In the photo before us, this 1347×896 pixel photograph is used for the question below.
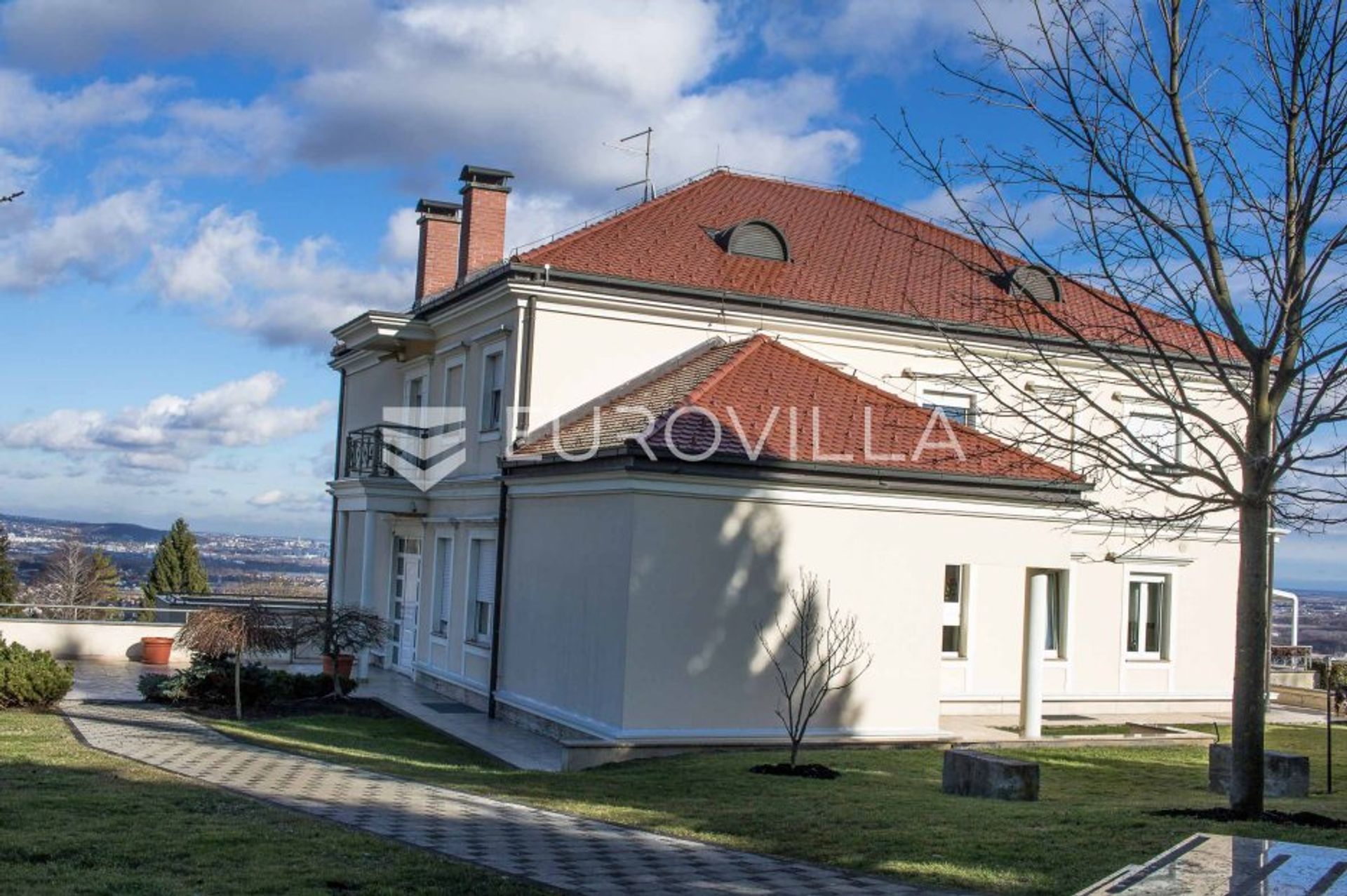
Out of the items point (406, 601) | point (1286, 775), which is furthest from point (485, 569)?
point (1286, 775)

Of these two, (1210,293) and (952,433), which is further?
(952,433)

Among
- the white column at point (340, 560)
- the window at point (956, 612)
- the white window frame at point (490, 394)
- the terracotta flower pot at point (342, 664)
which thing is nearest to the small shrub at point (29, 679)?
the terracotta flower pot at point (342, 664)

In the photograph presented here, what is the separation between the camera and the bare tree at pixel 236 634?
1933 cm

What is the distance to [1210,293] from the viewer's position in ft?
33.8

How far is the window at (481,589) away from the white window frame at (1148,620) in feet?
36.6

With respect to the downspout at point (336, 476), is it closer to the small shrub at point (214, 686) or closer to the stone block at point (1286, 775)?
the small shrub at point (214, 686)

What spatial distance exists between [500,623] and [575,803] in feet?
27.6

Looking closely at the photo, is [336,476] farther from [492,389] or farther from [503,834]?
[503,834]

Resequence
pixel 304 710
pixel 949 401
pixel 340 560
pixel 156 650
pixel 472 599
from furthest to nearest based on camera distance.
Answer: pixel 340 560 → pixel 156 650 → pixel 949 401 → pixel 472 599 → pixel 304 710

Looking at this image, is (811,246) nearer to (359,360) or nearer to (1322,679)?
(359,360)

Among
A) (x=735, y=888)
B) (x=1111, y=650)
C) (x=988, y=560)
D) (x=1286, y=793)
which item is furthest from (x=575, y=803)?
(x=1111, y=650)

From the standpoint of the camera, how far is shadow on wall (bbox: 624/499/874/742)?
1670 cm

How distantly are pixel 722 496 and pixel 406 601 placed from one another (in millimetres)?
11219

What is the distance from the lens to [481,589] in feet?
72.5
